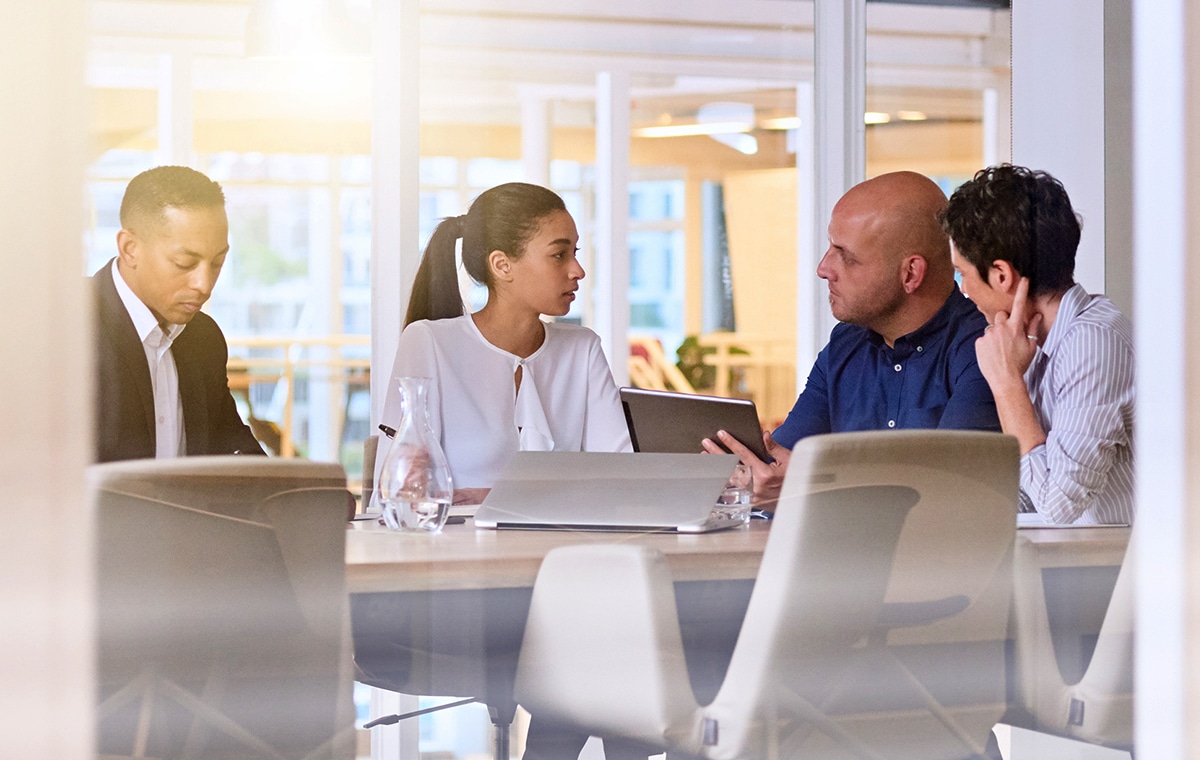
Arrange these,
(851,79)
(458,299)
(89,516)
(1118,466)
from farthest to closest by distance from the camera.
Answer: (851,79)
(458,299)
(1118,466)
(89,516)

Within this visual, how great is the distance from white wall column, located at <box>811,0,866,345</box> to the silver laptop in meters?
2.72

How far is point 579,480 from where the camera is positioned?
1.78m

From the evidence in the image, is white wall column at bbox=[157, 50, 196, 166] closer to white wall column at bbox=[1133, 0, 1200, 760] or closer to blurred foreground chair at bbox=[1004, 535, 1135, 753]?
white wall column at bbox=[1133, 0, 1200, 760]

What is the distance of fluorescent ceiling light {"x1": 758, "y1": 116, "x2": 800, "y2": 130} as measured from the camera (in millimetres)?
5160

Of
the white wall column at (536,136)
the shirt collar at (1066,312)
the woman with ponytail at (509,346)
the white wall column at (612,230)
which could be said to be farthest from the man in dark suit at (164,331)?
the white wall column at (612,230)

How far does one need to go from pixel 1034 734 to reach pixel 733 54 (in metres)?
4.27

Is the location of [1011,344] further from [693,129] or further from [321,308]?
[693,129]

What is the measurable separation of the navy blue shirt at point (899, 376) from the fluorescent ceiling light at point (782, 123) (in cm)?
250

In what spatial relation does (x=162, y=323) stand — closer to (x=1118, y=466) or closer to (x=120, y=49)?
(x=120, y=49)

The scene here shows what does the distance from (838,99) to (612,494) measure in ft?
9.83

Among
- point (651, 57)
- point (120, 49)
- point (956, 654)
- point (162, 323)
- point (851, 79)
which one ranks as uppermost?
point (651, 57)

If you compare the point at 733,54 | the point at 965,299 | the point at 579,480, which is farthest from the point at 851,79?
the point at 579,480

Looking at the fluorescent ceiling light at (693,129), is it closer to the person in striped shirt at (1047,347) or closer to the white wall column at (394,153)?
the white wall column at (394,153)

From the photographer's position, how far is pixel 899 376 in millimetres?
2641
